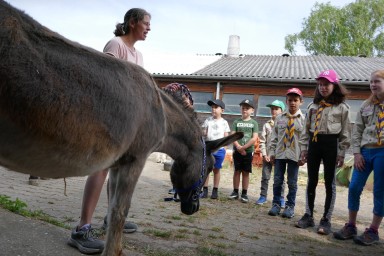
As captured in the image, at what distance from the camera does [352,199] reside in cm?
491

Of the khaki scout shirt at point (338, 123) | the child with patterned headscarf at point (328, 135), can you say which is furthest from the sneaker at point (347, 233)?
the khaki scout shirt at point (338, 123)

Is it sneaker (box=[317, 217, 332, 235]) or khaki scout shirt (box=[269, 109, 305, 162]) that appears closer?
sneaker (box=[317, 217, 332, 235])

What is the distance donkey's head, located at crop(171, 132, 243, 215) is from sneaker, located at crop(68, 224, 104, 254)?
918 millimetres

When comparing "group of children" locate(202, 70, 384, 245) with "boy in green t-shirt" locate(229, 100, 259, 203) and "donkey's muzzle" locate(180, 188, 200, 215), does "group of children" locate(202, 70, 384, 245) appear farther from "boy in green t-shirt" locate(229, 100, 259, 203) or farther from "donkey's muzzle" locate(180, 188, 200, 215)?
"donkey's muzzle" locate(180, 188, 200, 215)

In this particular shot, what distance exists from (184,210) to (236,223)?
177 cm

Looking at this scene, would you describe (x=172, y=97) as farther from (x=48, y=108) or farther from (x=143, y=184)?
(x=143, y=184)

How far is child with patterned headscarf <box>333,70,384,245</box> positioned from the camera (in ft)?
15.4

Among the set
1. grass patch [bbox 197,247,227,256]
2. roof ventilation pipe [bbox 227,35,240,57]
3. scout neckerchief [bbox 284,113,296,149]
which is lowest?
grass patch [bbox 197,247,227,256]

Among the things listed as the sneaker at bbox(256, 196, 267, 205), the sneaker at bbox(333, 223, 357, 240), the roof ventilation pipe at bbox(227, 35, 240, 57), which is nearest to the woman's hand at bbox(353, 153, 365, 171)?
the sneaker at bbox(333, 223, 357, 240)

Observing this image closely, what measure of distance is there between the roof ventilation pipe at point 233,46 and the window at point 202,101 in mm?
7483

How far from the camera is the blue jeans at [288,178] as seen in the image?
612 cm

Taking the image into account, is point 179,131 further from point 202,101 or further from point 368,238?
point 202,101

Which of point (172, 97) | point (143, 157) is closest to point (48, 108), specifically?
point (143, 157)

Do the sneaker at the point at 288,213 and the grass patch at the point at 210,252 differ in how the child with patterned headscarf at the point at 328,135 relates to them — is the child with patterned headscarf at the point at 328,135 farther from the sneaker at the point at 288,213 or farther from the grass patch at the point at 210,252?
the grass patch at the point at 210,252
